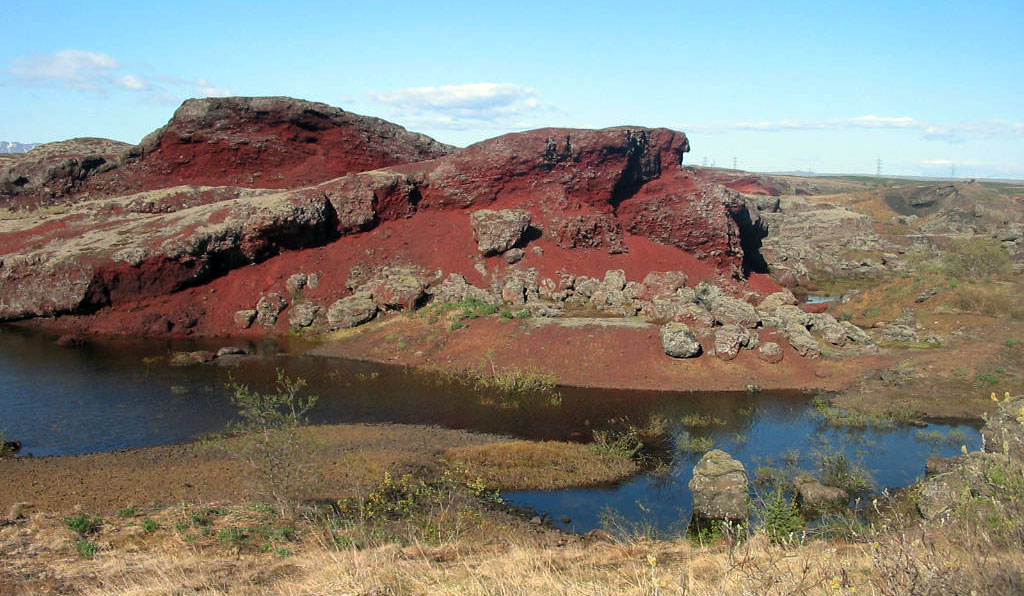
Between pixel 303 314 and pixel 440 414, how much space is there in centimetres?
1213

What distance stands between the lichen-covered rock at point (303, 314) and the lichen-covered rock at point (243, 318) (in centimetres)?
171

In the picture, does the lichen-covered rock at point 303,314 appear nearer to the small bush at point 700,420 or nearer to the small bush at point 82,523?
the small bush at point 700,420

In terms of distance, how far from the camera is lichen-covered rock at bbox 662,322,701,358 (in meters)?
22.7

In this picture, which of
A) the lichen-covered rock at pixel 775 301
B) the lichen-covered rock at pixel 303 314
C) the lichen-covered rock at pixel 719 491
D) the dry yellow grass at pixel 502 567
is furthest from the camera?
the lichen-covered rock at pixel 775 301

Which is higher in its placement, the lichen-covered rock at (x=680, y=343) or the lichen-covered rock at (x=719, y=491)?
the lichen-covered rock at (x=680, y=343)

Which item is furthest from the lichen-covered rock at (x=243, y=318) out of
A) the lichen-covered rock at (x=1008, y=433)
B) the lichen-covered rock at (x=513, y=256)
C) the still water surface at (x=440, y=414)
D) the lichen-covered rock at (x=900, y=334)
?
the lichen-covered rock at (x=900, y=334)

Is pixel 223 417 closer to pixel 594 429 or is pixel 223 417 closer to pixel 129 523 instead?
pixel 129 523

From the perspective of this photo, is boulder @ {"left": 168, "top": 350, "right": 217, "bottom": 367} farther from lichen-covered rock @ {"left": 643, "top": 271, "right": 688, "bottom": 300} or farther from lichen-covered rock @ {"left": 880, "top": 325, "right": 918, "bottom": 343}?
lichen-covered rock @ {"left": 880, "top": 325, "right": 918, "bottom": 343}

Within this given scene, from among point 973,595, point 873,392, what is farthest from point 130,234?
point 973,595

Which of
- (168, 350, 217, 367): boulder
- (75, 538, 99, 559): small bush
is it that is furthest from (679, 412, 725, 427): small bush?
(168, 350, 217, 367): boulder

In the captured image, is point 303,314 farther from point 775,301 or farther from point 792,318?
point 775,301

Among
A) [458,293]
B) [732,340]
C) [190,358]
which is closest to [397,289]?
[458,293]

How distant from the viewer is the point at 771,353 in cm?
2277

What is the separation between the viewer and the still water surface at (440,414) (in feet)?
48.5
